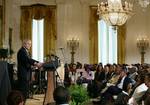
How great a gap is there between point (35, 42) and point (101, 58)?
3085 millimetres

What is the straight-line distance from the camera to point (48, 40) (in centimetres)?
1767

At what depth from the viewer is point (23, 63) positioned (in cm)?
749

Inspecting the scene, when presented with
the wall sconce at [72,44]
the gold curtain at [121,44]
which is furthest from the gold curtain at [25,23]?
the gold curtain at [121,44]

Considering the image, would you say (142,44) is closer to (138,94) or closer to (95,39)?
(95,39)

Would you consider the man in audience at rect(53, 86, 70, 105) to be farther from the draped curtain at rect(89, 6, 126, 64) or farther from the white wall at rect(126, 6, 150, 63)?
the white wall at rect(126, 6, 150, 63)

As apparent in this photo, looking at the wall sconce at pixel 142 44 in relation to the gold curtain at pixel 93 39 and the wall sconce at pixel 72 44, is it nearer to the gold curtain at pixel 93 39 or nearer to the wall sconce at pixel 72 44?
the gold curtain at pixel 93 39

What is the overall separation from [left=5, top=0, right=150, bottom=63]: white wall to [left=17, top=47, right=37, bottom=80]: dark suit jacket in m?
10.1

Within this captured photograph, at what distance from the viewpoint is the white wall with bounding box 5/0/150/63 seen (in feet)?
57.9

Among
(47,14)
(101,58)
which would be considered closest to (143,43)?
(101,58)

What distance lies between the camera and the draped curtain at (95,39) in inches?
694

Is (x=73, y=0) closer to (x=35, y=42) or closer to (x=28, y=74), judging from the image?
(x=35, y=42)

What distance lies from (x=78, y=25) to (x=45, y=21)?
1503 millimetres

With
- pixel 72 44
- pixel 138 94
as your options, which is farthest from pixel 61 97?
pixel 72 44

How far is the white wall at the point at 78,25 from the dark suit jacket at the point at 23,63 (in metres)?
10.1
